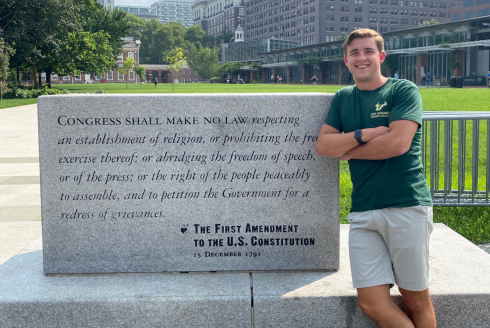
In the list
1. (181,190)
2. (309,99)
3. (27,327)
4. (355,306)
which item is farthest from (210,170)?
(27,327)

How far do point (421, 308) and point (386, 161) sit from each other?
0.79m

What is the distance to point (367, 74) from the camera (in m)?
2.91

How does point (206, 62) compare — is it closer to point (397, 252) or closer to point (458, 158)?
point (458, 158)

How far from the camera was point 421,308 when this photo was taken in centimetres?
276

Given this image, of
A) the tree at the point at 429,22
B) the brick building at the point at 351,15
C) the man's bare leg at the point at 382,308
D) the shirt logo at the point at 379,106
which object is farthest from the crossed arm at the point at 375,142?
the tree at the point at 429,22

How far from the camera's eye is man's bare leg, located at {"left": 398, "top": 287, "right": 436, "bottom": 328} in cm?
274

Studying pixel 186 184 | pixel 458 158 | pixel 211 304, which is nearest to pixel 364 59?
pixel 186 184

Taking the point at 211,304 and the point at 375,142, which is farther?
the point at 211,304

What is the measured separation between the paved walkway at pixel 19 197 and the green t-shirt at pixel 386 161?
2.22 metres

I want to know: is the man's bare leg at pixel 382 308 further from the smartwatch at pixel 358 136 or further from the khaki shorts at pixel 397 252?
the smartwatch at pixel 358 136

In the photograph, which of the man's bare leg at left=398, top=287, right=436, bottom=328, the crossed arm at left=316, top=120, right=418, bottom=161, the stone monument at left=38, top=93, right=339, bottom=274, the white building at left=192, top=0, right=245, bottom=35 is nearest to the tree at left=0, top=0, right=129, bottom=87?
the stone monument at left=38, top=93, right=339, bottom=274

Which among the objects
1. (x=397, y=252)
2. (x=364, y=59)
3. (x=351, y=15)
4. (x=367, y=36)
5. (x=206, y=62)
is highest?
(x=351, y=15)

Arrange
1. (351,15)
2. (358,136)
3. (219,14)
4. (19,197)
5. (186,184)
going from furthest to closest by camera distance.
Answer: (219,14), (351,15), (19,197), (186,184), (358,136)

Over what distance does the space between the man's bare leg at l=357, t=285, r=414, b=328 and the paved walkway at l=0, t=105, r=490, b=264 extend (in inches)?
89.4
